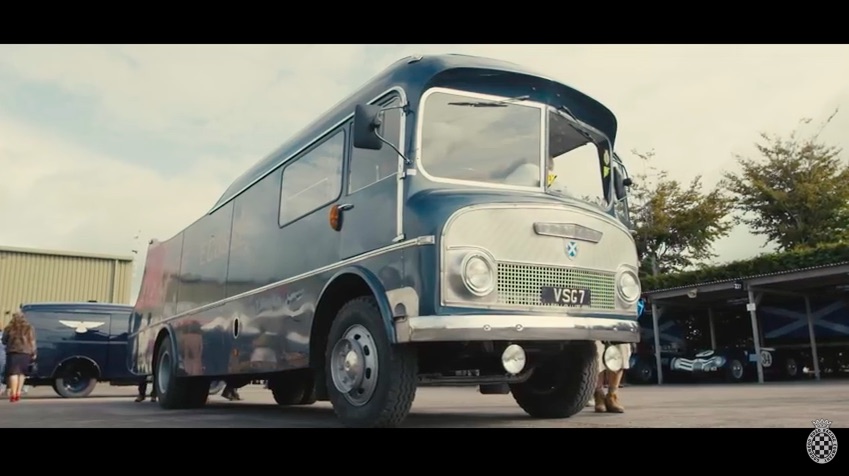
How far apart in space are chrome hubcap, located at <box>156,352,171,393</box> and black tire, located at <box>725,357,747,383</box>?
603 inches

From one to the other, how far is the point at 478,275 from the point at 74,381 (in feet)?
46.6

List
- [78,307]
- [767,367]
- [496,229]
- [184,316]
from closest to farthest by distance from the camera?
[496,229] < [184,316] < [78,307] < [767,367]

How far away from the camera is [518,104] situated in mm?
6426

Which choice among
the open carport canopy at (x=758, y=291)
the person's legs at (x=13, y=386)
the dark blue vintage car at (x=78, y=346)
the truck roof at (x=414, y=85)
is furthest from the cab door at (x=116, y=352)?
the open carport canopy at (x=758, y=291)

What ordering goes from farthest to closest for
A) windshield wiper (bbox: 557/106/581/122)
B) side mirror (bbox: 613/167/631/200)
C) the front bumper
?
side mirror (bbox: 613/167/631/200)
windshield wiper (bbox: 557/106/581/122)
the front bumper

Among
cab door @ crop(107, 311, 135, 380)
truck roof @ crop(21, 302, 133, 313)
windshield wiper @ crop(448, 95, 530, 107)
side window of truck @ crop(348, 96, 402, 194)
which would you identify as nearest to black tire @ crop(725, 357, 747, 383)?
cab door @ crop(107, 311, 135, 380)

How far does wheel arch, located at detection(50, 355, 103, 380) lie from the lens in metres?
16.4

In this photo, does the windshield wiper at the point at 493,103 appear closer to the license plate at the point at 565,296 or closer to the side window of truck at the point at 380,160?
the side window of truck at the point at 380,160

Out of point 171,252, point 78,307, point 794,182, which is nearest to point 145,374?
point 171,252

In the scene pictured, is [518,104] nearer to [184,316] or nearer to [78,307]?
[184,316]

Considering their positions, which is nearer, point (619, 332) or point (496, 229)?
point (496, 229)

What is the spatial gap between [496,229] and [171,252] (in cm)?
787

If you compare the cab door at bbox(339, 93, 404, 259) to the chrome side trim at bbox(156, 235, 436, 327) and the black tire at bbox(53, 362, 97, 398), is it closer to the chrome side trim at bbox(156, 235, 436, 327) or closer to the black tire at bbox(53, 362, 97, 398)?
the chrome side trim at bbox(156, 235, 436, 327)

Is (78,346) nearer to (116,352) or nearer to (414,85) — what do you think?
(116,352)
